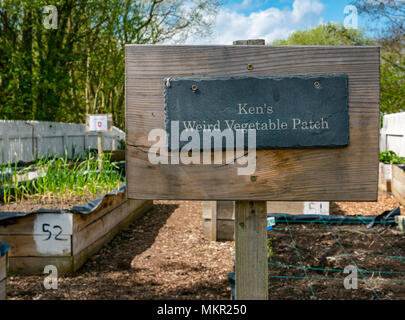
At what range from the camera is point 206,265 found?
3.39 meters

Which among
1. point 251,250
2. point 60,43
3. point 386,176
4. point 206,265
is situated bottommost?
point 206,265

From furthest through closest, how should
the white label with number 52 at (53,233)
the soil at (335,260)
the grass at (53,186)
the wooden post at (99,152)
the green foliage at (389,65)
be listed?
the green foliage at (389,65) < the wooden post at (99,152) < the grass at (53,186) < the white label with number 52 at (53,233) < the soil at (335,260)

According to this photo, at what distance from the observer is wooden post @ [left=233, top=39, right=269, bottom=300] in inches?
58.2

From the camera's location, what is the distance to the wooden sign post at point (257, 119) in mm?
1349

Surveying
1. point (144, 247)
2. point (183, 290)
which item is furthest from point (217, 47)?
point (144, 247)

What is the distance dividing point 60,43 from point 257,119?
401 inches

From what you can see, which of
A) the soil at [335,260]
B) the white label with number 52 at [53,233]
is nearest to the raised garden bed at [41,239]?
the white label with number 52 at [53,233]

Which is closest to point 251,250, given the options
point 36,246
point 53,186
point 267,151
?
point 267,151

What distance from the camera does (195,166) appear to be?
138 cm

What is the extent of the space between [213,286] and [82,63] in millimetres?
10400

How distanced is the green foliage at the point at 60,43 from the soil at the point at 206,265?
6.29m

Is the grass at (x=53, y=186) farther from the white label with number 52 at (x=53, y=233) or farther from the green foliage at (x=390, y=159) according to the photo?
the green foliage at (x=390, y=159)
